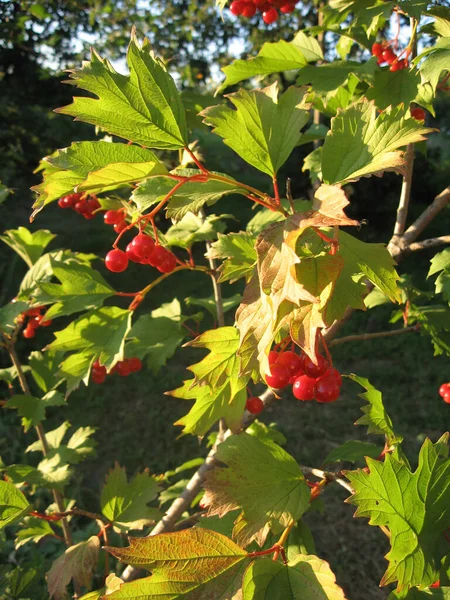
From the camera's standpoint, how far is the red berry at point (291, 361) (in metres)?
1.20

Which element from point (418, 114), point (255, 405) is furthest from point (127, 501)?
point (418, 114)

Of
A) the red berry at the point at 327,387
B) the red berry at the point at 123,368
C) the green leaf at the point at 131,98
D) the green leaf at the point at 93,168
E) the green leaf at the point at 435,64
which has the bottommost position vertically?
the red berry at the point at 123,368

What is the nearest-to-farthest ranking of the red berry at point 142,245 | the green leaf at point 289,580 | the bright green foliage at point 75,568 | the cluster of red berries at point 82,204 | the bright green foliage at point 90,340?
the green leaf at point 289,580 < the red berry at point 142,245 < the bright green foliage at point 75,568 < the bright green foliage at point 90,340 < the cluster of red berries at point 82,204

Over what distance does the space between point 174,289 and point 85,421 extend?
2.51 metres

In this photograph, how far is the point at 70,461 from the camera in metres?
2.17

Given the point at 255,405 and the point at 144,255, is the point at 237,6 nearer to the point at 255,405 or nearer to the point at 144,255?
the point at 144,255

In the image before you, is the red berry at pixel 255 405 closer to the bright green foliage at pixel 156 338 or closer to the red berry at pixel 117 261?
the bright green foliage at pixel 156 338

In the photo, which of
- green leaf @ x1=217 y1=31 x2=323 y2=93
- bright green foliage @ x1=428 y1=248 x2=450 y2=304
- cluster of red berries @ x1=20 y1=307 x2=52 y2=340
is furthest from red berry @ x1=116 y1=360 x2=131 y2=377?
bright green foliage @ x1=428 y1=248 x2=450 y2=304

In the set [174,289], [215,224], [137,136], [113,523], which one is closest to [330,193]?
[137,136]

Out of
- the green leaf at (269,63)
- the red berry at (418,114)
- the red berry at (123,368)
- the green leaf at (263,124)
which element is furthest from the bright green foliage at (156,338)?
the red berry at (418,114)

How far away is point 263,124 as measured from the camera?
118cm

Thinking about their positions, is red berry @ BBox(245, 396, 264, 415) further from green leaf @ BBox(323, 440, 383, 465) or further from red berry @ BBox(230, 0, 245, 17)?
red berry @ BBox(230, 0, 245, 17)

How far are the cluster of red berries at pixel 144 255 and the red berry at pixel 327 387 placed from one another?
0.59 meters

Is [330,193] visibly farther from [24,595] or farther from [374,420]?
[24,595]
